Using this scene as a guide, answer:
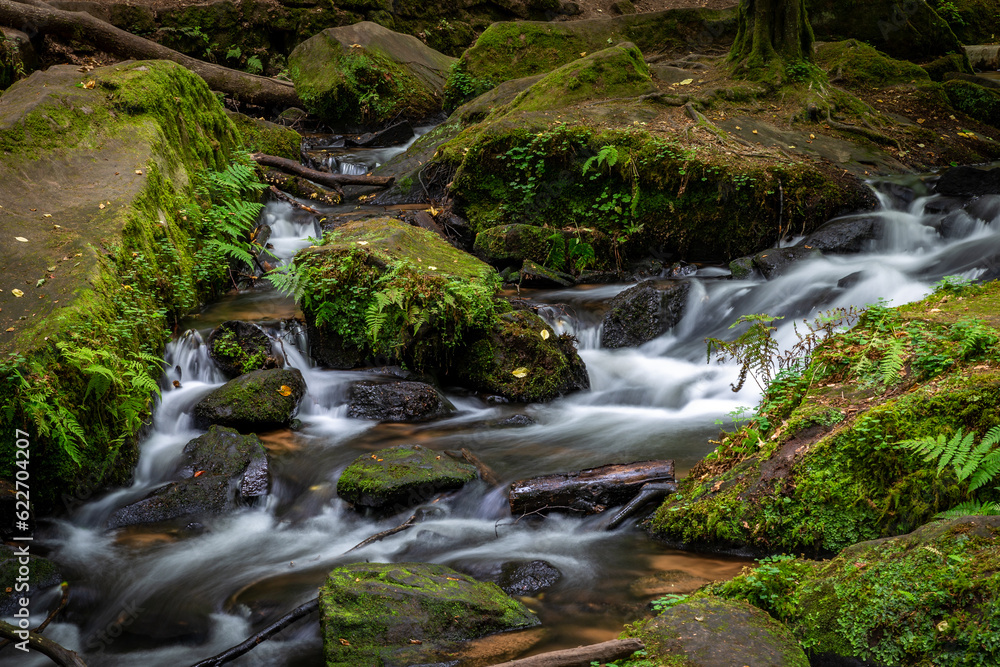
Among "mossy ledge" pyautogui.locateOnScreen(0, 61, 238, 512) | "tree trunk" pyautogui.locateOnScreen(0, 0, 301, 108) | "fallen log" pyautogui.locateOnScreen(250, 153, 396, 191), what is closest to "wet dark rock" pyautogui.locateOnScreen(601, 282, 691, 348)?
"mossy ledge" pyautogui.locateOnScreen(0, 61, 238, 512)

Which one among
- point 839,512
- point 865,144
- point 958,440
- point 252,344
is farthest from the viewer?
point 865,144

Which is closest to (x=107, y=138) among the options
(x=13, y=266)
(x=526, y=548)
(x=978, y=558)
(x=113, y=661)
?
(x=13, y=266)

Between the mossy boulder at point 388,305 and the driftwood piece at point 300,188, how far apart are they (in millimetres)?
4227

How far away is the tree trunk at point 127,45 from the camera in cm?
1337

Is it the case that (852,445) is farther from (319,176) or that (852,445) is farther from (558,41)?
(558,41)

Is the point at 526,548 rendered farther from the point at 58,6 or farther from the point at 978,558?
the point at 58,6

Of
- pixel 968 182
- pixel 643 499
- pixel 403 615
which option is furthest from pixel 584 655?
pixel 968 182

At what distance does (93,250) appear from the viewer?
6363 mm

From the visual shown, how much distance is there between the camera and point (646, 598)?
3877mm

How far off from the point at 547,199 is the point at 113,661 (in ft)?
25.2

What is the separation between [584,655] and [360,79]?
48.8ft

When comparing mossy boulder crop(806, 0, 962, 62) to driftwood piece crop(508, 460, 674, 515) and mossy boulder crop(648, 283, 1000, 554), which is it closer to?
mossy boulder crop(648, 283, 1000, 554)

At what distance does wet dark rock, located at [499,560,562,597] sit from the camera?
414 centimetres

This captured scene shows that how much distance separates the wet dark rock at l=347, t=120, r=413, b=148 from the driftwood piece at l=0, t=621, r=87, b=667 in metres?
12.4
